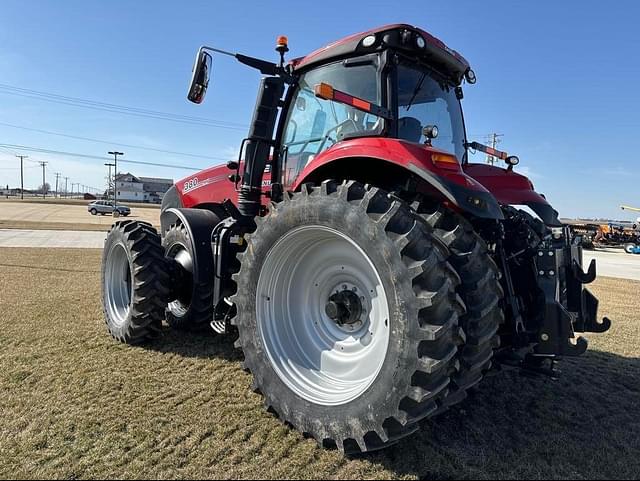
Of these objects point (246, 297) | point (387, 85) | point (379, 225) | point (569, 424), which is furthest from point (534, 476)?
point (387, 85)

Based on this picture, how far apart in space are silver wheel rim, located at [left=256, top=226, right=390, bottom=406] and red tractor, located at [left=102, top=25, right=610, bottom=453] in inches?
0.4

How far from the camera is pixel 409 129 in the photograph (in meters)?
3.40

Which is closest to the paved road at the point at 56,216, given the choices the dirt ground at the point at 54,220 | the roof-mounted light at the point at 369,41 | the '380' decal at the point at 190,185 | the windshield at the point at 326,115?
→ the dirt ground at the point at 54,220

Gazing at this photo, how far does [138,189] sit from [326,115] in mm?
116380

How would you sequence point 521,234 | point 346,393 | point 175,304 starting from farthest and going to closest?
1. point 175,304
2. point 521,234
3. point 346,393

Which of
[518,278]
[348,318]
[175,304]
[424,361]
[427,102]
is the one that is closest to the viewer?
[424,361]

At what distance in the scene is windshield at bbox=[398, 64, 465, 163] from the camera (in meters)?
3.37

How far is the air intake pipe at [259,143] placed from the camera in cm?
402

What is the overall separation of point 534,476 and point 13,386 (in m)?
3.71

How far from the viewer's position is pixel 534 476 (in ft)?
8.05

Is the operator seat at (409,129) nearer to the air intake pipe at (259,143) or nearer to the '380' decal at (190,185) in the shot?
the air intake pipe at (259,143)

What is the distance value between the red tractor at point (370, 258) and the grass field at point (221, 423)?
267 mm

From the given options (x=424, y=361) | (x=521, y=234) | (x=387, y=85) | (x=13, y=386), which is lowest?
(x=13, y=386)

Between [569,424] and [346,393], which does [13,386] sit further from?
[569,424]
